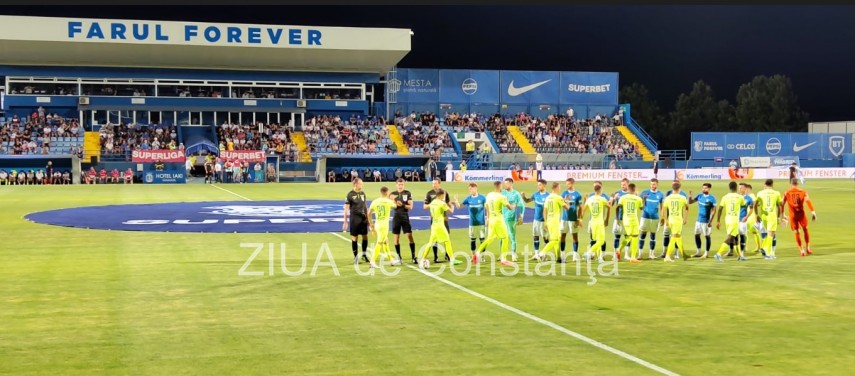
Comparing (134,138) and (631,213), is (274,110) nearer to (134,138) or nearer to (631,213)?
(134,138)

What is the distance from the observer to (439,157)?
2702 inches

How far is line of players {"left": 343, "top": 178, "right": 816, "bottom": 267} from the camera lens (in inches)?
683

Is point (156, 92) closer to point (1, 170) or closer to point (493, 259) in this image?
point (1, 170)

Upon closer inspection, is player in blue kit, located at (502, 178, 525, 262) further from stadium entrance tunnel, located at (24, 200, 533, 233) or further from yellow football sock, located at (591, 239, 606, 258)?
stadium entrance tunnel, located at (24, 200, 533, 233)

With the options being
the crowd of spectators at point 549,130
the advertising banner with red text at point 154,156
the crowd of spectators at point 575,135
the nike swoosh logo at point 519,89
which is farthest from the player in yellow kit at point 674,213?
the nike swoosh logo at point 519,89

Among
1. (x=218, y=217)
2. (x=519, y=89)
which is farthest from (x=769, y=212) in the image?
(x=519, y=89)

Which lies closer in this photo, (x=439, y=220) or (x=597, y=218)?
(x=439, y=220)

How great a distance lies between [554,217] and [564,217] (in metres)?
0.30

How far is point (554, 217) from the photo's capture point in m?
18.0

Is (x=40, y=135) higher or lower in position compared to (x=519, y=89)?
lower

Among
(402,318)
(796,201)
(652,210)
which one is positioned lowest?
(402,318)

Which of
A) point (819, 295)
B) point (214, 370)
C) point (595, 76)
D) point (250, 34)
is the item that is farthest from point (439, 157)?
point (214, 370)

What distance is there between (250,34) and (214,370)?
2573 inches

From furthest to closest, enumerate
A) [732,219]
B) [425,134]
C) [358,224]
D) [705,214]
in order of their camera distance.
Result: [425,134] < [705,214] < [732,219] < [358,224]
